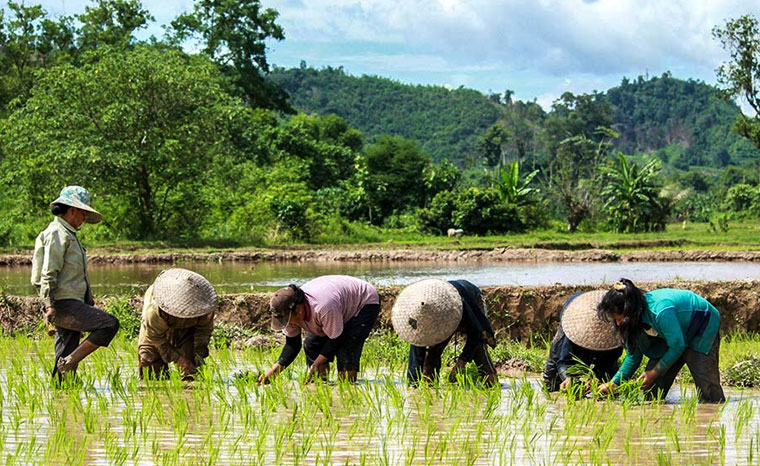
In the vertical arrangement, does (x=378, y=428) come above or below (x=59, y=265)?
below

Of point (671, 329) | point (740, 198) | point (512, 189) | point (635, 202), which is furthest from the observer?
point (740, 198)

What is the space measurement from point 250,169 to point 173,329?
22308mm

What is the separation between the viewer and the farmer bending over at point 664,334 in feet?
17.8

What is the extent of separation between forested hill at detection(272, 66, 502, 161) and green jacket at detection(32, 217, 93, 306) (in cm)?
7177

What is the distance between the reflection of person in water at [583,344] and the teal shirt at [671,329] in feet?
0.60

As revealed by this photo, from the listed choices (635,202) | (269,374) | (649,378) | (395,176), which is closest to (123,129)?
(395,176)

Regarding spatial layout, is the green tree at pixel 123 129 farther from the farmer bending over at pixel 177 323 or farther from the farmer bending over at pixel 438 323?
the farmer bending over at pixel 438 323

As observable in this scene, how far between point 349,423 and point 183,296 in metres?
1.43

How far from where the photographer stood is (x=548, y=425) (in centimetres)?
527

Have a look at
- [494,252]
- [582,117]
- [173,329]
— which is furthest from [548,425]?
[582,117]

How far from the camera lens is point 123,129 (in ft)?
74.7

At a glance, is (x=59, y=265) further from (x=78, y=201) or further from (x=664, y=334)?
(x=664, y=334)

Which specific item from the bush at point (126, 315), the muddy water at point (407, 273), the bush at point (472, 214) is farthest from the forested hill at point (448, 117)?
the bush at point (126, 315)

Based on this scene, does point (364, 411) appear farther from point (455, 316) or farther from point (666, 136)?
point (666, 136)
